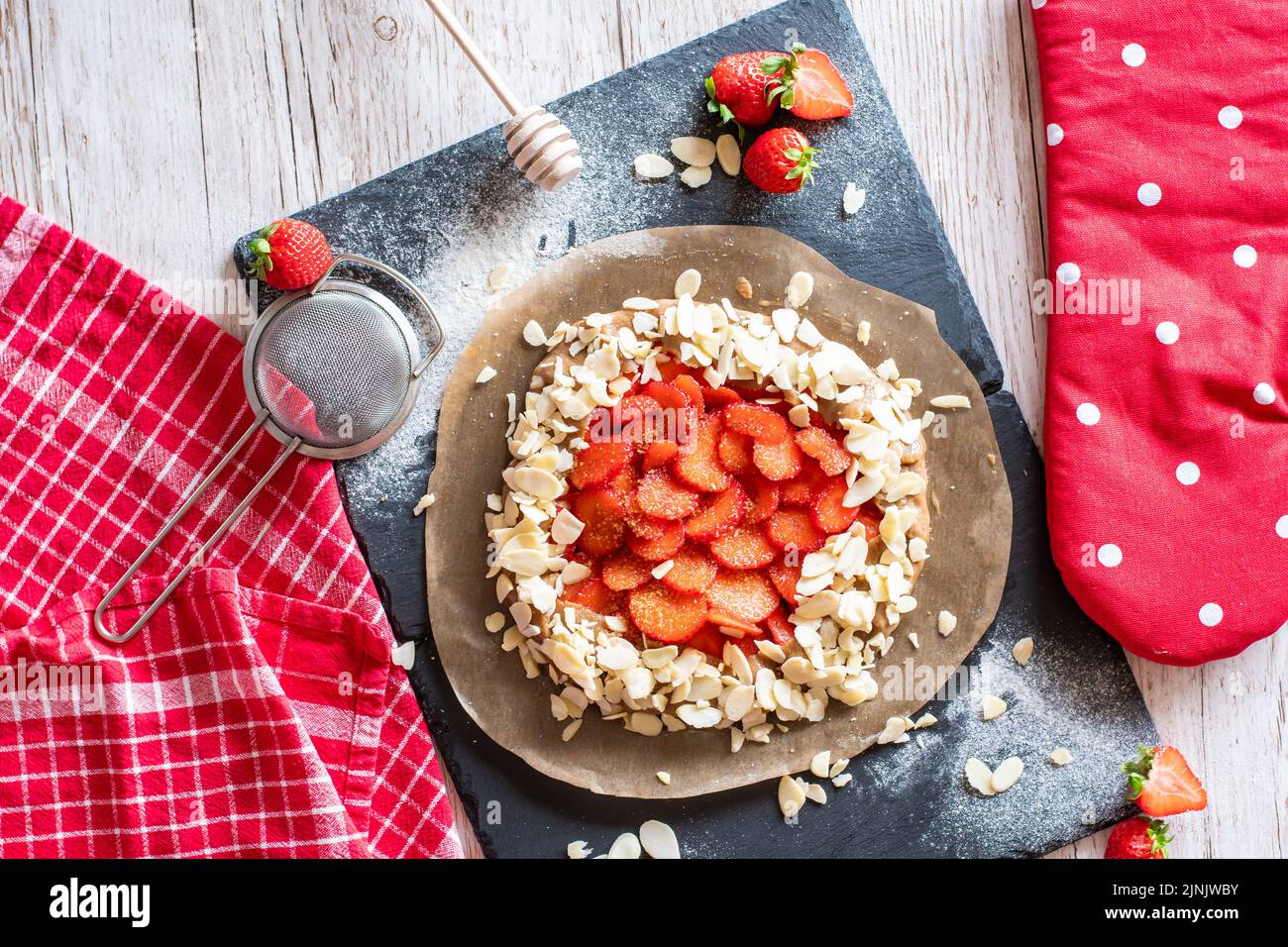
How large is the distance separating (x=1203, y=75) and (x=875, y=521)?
3.00 feet

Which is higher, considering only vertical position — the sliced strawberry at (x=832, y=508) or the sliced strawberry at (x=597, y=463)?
the sliced strawberry at (x=597, y=463)

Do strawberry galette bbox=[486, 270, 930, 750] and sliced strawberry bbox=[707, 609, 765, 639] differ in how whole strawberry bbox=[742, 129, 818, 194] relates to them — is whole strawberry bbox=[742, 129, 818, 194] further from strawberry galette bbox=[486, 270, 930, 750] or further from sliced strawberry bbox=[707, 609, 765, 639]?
sliced strawberry bbox=[707, 609, 765, 639]

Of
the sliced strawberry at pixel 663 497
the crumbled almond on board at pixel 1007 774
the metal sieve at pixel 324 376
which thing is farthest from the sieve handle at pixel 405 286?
the crumbled almond on board at pixel 1007 774

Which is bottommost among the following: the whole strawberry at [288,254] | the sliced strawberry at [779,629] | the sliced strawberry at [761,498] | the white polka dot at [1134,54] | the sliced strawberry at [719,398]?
the sliced strawberry at [779,629]

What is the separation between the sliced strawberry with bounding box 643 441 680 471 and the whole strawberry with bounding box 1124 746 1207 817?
94 cm

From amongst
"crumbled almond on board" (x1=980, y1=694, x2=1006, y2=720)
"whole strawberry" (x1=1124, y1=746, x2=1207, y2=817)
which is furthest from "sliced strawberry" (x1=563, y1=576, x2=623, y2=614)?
"whole strawberry" (x1=1124, y1=746, x2=1207, y2=817)

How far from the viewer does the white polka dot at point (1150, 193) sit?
171 centimetres

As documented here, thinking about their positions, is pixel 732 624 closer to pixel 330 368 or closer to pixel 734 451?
pixel 734 451

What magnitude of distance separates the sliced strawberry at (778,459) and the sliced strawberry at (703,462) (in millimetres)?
61

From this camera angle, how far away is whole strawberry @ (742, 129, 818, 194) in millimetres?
1654

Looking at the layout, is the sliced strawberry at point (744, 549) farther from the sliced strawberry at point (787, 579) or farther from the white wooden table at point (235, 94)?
the white wooden table at point (235, 94)

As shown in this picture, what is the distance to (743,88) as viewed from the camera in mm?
1686
